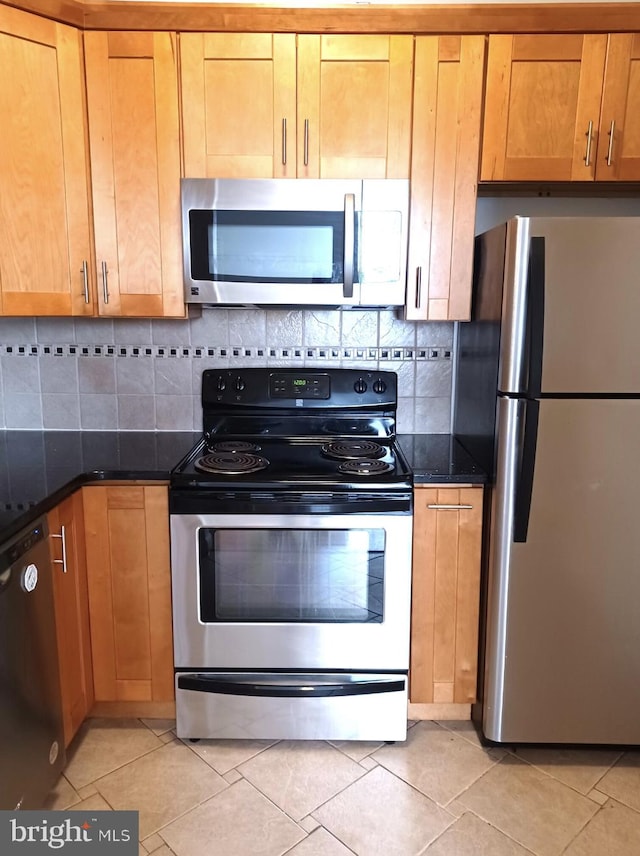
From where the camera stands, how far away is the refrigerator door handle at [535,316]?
1660 mm

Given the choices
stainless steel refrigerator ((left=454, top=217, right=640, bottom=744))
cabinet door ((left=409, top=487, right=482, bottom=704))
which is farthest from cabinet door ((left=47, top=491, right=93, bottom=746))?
stainless steel refrigerator ((left=454, top=217, right=640, bottom=744))

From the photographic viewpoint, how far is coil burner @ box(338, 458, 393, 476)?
189 centimetres

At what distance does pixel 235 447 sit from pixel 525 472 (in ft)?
3.32

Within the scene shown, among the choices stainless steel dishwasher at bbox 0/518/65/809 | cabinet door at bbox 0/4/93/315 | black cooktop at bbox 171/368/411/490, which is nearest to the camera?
stainless steel dishwasher at bbox 0/518/65/809

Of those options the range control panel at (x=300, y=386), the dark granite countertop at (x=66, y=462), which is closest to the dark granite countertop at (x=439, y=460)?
the range control panel at (x=300, y=386)

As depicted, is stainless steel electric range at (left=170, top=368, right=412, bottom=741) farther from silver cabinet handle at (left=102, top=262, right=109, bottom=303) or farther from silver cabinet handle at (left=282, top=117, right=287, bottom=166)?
silver cabinet handle at (left=282, top=117, right=287, bottom=166)

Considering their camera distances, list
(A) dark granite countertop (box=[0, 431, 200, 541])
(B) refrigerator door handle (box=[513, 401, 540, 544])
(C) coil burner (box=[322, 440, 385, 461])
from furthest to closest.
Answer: (C) coil burner (box=[322, 440, 385, 461]) → (B) refrigerator door handle (box=[513, 401, 540, 544]) → (A) dark granite countertop (box=[0, 431, 200, 541])

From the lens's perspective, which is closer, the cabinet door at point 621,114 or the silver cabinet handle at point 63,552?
the silver cabinet handle at point 63,552

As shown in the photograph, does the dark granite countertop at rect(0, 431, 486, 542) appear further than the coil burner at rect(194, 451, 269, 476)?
No

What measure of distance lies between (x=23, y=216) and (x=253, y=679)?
Answer: 1.64 meters

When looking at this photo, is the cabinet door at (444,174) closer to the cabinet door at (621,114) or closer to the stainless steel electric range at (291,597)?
the cabinet door at (621,114)

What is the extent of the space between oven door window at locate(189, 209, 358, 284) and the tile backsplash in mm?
371

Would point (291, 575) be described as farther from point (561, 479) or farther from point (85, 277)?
point (85, 277)

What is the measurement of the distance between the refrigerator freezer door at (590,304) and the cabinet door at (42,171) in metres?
1.43
